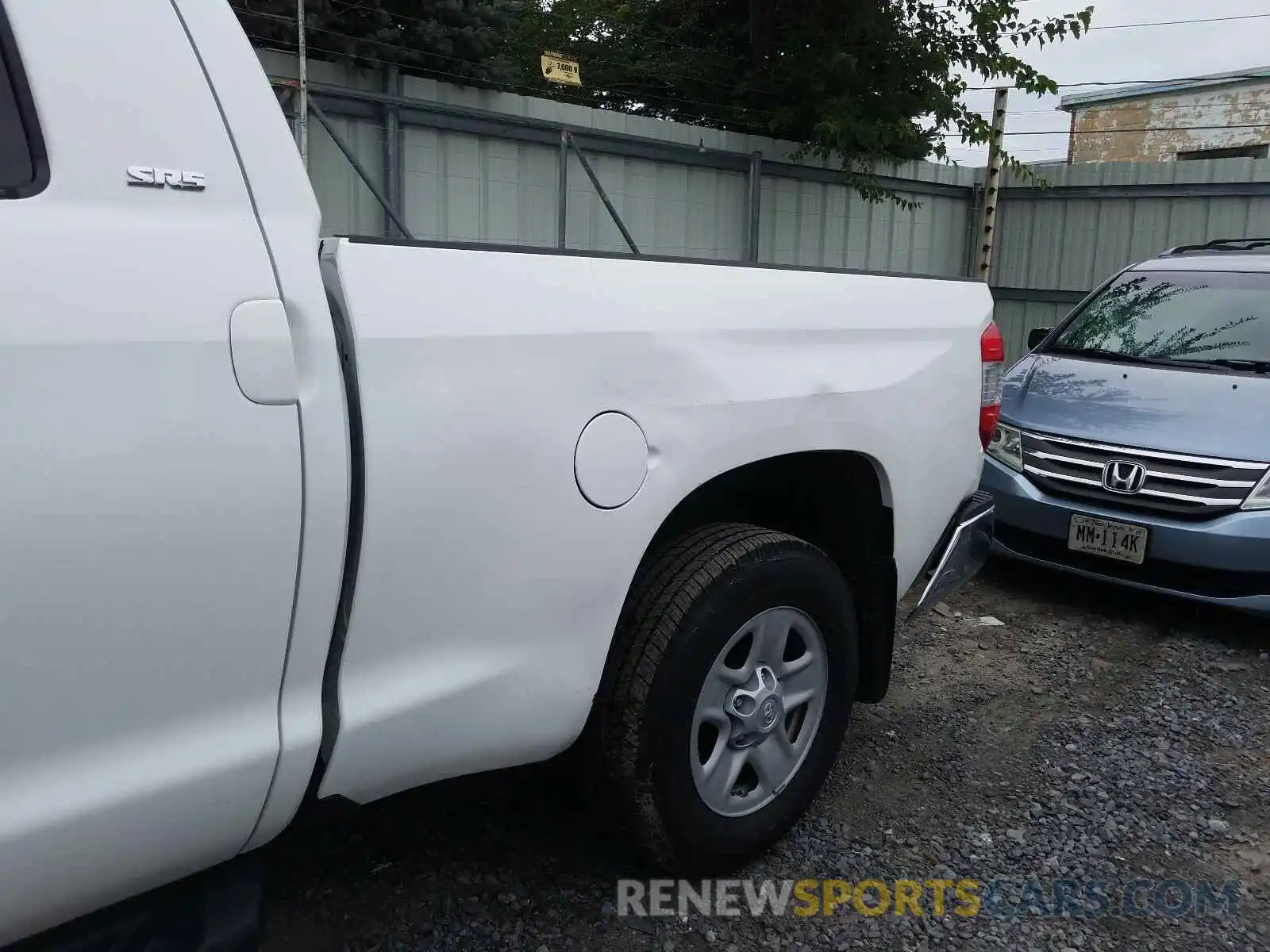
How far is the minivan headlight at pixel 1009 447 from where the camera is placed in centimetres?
487

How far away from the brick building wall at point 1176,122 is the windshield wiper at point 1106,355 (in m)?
15.5

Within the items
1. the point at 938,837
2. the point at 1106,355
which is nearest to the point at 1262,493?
the point at 1106,355

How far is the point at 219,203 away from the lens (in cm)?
164

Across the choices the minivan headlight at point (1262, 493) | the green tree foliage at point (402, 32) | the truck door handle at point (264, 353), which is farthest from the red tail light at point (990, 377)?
the green tree foliage at point (402, 32)

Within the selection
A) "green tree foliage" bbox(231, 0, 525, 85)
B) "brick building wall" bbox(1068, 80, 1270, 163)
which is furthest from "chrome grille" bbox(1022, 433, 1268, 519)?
"brick building wall" bbox(1068, 80, 1270, 163)

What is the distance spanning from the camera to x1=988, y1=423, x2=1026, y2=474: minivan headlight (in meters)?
4.87

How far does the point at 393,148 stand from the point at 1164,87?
18.7m

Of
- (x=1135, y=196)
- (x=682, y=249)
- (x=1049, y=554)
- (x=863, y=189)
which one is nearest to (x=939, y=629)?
(x=1049, y=554)

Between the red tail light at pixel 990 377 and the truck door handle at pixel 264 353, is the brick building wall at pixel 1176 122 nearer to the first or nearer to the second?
the red tail light at pixel 990 377

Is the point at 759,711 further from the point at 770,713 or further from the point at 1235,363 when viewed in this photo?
the point at 1235,363

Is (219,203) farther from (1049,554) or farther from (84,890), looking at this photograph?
(1049,554)

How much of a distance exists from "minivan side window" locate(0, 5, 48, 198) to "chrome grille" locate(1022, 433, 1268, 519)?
4.15m

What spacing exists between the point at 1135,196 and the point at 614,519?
11.2 metres

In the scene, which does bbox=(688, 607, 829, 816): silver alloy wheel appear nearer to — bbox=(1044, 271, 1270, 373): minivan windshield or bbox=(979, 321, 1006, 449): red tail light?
bbox=(979, 321, 1006, 449): red tail light
